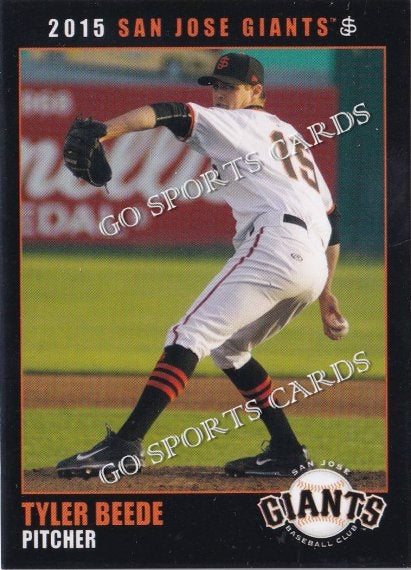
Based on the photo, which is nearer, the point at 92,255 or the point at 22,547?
the point at 22,547

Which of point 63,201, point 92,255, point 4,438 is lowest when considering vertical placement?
point 4,438

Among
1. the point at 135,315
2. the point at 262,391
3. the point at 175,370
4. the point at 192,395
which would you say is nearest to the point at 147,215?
the point at 262,391

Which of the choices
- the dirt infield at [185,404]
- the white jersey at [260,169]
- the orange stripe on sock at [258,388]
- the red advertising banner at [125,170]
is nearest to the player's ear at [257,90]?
the white jersey at [260,169]

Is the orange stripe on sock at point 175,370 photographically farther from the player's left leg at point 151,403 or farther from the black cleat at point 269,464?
the black cleat at point 269,464

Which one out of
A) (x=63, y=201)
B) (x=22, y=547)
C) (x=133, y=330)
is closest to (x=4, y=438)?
(x=22, y=547)

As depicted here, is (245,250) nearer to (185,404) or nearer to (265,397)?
(265,397)

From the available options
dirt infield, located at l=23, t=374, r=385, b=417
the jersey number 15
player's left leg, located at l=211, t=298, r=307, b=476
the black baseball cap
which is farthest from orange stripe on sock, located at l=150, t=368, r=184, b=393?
the black baseball cap

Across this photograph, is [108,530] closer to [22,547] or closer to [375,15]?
[22,547]
